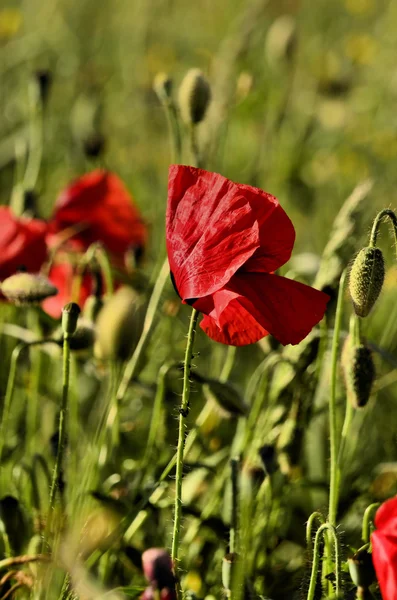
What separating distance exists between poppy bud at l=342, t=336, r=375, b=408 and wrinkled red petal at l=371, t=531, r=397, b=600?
219mm

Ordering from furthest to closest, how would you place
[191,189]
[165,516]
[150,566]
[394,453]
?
[394,453] → [165,516] → [191,189] → [150,566]

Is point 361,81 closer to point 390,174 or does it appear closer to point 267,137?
point 390,174

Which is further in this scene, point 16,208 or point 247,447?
point 16,208

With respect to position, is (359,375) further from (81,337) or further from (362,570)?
(81,337)

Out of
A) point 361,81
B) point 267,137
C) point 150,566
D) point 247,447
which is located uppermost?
point 361,81

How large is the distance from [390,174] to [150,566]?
2.16 metres

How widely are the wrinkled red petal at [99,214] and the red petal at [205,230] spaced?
65 cm

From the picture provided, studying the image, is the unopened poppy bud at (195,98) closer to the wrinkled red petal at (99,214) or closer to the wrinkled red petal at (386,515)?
the wrinkled red petal at (99,214)

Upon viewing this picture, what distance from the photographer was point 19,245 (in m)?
1.41

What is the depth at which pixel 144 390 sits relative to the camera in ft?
4.81

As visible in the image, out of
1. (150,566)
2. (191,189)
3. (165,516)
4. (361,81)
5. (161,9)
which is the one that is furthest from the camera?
(161,9)

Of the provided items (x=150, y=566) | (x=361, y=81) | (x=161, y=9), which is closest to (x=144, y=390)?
(x=150, y=566)

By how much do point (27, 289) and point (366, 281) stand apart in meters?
0.43

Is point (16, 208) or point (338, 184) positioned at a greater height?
point (338, 184)
